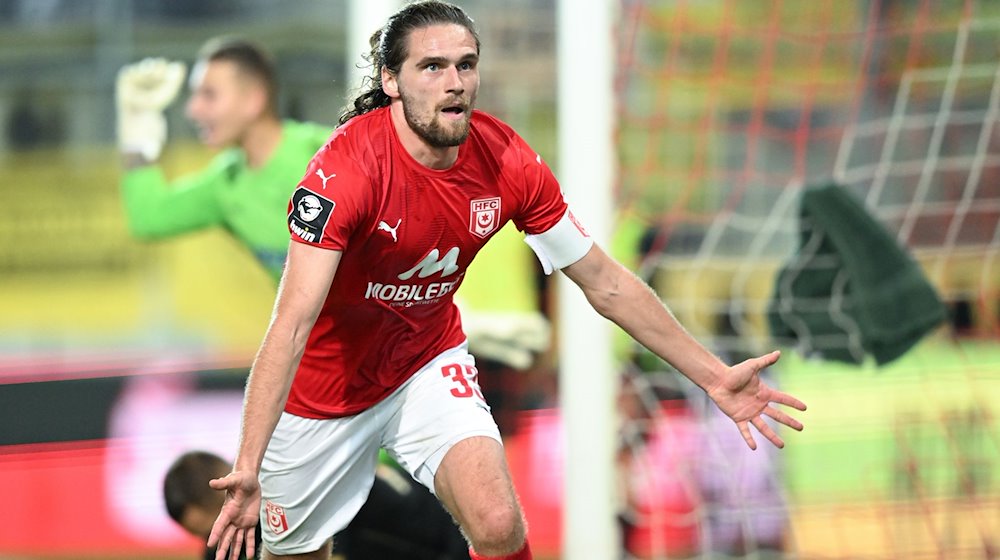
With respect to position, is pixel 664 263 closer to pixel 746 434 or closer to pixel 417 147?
pixel 746 434

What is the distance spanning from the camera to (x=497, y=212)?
11.2ft

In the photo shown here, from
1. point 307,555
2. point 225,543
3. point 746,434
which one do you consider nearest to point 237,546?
point 225,543

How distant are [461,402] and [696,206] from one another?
3.69m

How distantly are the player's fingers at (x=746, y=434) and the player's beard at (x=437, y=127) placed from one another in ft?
3.51

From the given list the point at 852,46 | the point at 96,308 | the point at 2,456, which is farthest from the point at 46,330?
the point at 852,46

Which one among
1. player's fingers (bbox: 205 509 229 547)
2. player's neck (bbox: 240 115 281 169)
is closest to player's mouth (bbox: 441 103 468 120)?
player's fingers (bbox: 205 509 229 547)

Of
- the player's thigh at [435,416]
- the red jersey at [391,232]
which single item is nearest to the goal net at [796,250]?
the red jersey at [391,232]

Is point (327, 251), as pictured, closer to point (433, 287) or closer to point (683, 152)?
point (433, 287)

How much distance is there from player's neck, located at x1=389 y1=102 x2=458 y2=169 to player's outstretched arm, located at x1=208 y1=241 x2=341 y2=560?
1.29 feet

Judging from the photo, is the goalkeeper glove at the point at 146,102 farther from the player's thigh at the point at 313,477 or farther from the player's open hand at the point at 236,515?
Answer: the player's open hand at the point at 236,515

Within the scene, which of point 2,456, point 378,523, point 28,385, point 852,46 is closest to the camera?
point 378,523

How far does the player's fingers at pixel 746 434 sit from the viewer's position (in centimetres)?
340

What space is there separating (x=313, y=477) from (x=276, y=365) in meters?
0.79

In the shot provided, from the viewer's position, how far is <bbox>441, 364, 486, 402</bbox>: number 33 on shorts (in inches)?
141
